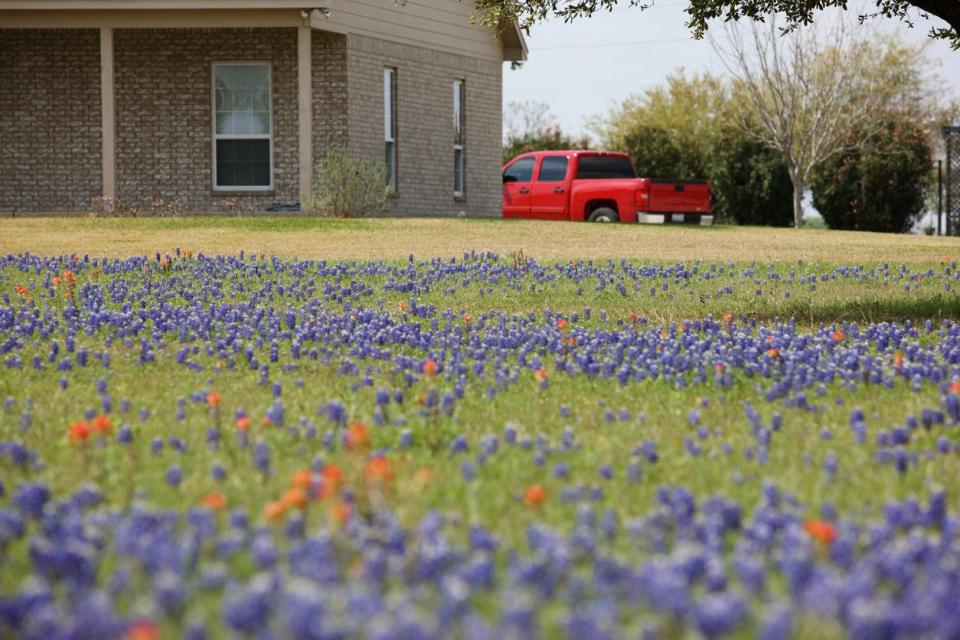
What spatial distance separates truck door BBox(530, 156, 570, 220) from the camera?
27.4m

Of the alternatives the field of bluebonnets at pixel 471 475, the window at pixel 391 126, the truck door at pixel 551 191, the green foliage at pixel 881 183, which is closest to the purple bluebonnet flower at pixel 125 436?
the field of bluebonnets at pixel 471 475

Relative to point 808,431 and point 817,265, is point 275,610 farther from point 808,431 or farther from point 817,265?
point 817,265


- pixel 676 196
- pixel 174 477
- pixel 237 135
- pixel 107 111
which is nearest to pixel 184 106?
pixel 237 135

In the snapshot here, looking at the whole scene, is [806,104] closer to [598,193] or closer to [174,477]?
[598,193]

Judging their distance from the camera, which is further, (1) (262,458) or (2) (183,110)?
(2) (183,110)

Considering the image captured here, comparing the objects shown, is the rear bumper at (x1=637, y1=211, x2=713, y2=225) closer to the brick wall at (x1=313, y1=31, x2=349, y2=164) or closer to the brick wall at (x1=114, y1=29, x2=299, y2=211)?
the brick wall at (x1=313, y1=31, x2=349, y2=164)

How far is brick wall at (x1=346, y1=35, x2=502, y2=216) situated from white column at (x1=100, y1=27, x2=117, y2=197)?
14.0ft

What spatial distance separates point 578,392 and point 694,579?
3.15 m

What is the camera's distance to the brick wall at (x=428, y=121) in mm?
24656

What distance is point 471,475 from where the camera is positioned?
418 cm

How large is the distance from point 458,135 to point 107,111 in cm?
786

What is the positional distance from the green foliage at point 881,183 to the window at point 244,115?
59.2 ft

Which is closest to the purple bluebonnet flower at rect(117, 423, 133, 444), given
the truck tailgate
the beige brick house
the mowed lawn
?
the mowed lawn

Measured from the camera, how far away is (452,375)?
634 cm
